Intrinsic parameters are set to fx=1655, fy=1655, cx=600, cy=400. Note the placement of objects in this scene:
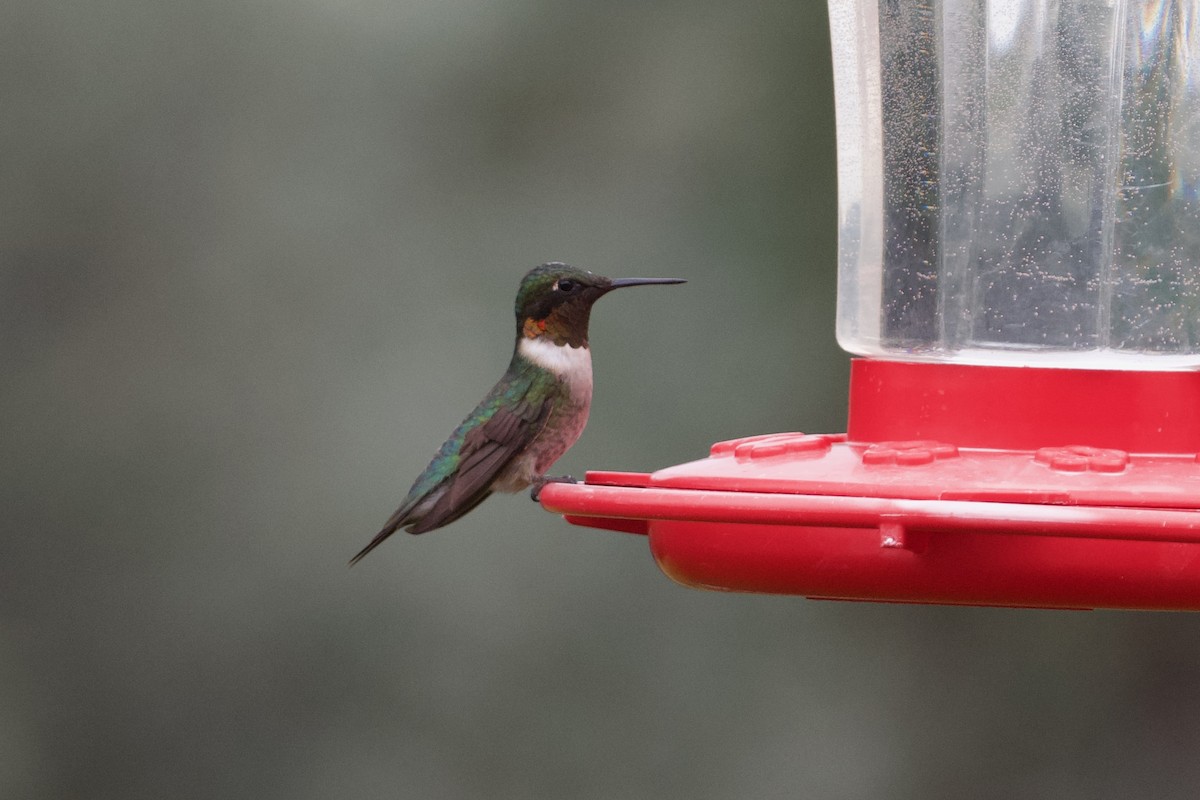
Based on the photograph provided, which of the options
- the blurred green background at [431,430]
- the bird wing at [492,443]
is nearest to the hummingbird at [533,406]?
the bird wing at [492,443]

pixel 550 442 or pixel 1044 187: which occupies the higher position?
pixel 1044 187

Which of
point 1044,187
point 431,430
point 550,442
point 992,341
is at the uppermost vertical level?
point 1044,187

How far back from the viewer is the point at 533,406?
11.8ft

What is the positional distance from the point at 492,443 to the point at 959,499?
6.10ft

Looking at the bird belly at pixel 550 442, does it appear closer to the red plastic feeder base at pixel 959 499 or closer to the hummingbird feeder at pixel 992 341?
the hummingbird feeder at pixel 992 341

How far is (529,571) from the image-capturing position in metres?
5.96

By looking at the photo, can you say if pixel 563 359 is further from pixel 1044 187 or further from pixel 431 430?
pixel 431 430

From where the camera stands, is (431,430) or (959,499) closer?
(959,499)

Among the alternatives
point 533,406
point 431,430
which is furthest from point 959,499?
point 431,430

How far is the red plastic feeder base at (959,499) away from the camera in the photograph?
182 cm

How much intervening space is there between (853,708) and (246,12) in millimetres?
3636

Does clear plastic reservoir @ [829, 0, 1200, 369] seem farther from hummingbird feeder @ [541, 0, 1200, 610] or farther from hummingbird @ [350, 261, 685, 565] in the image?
hummingbird @ [350, 261, 685, 565]

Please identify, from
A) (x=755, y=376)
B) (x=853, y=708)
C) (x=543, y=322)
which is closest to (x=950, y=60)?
(x=543, y=322)

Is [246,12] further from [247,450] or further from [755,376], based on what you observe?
[755,376]
